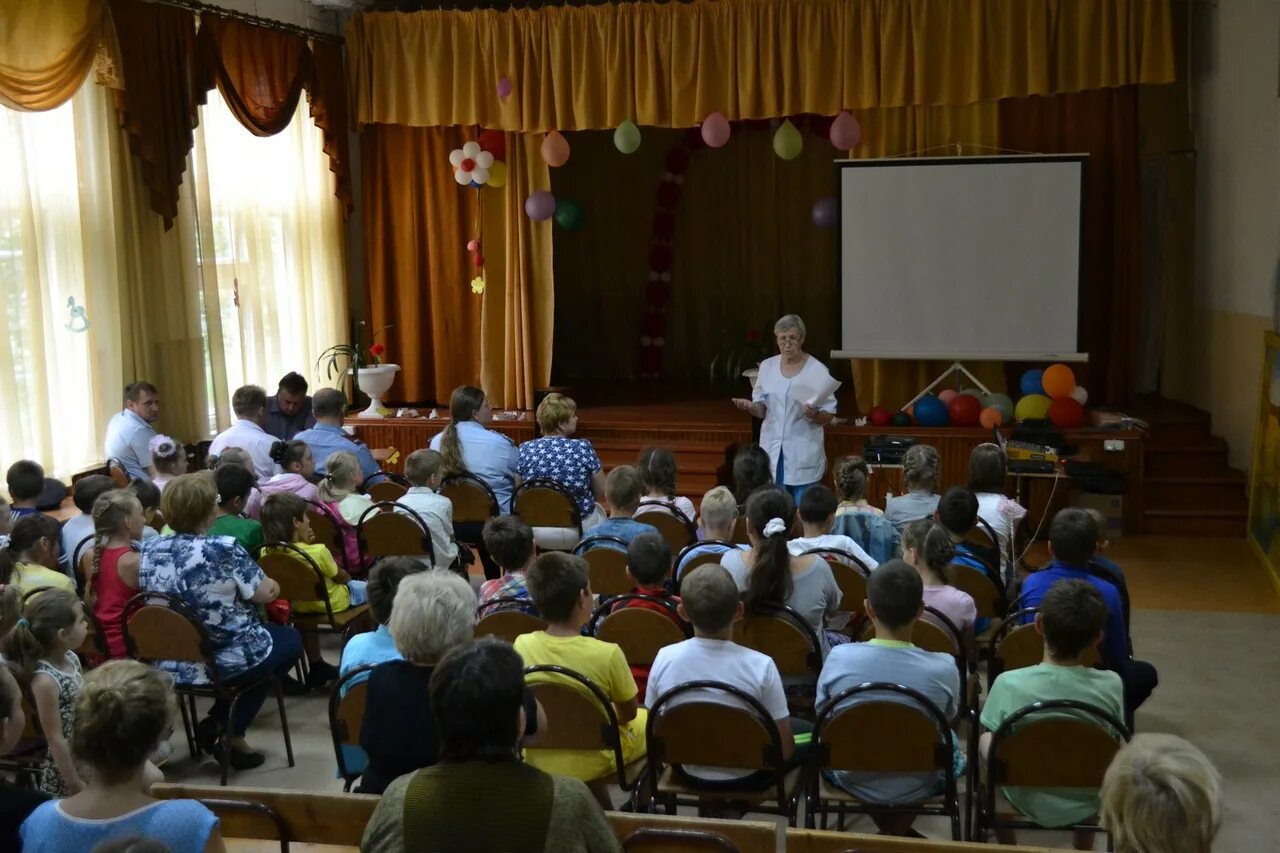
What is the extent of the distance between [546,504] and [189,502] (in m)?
2.04

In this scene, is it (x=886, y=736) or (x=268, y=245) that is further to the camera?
(x=268, y=245)

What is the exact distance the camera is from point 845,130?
8484mm

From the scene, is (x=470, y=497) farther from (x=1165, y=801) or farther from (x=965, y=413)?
(x=1165, y=801)

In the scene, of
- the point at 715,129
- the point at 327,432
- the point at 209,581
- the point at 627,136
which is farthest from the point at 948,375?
the point at 209,581

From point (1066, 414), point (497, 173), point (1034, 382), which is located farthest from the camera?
point (497, 173)

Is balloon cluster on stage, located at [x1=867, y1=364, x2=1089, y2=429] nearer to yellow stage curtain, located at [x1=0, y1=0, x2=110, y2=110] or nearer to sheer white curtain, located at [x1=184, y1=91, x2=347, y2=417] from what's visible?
sheer white curtain, located at [x1=184, y1=91, x2=347, y2=417]

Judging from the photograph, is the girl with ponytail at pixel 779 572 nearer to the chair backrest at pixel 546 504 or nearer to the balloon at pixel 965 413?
the chair backrest at pixel 546 504

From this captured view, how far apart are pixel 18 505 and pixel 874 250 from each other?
5727 mm

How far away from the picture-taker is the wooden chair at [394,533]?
5.23m

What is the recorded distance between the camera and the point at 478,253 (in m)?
9.64

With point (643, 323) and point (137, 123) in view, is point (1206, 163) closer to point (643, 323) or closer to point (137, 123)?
point (643, 323)

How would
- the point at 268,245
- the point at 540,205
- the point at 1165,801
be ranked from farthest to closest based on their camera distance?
1. the point at 540,205
2. the point at 268,245
3. the point at 1165,801

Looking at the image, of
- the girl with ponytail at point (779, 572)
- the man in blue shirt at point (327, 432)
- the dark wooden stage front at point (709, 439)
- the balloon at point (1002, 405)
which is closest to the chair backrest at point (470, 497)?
the man in blue shirt at point (327, 432)

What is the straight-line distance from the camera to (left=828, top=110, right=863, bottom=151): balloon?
8.47 m
